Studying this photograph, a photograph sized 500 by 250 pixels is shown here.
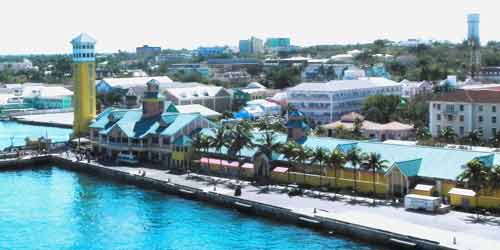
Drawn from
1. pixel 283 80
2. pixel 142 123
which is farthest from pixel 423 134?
pixel 283 80

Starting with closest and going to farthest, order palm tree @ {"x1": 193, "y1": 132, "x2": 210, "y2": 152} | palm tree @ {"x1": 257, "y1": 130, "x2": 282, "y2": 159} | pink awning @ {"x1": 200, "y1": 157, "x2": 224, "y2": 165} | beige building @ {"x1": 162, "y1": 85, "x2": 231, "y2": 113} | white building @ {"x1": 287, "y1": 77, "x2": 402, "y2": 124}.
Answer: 1. palm tree @ {"x1": 257, "y1": 130, "x2": 282, "y2": 159}
2. palm tree @ {"x1": 193, "y1": 132, "x2": 210, "y2": 152}
3. pink awning @ {"x1": 200, "y1": 157, "x2": 224, "y2": 165}
4. white building @ {"x1": 287, "y1": 77, "x2": 402, "y2": 124}
5. beige building @ {"x1": 162, "y1": 85, "x2": 231, "y2": 113}

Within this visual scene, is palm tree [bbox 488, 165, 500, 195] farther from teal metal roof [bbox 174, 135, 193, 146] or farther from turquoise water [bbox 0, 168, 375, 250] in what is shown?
teal metal roof [bbox 174, 135, 193, 146]

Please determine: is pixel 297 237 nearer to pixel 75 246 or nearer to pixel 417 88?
pixel 75 246

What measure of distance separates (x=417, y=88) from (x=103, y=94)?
54749 mm

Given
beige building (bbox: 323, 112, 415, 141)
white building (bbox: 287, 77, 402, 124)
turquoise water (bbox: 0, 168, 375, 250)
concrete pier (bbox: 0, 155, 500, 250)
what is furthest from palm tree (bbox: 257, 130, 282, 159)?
white building (bbox: 287, 77, 402, 124)

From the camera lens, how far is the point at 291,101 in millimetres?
95188

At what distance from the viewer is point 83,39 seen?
264 feet

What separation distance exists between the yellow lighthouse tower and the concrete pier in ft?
65.5

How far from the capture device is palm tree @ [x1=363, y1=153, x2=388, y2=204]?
45.8m

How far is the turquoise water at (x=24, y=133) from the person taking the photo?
88.7 m

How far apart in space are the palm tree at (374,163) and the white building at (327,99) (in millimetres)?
44849

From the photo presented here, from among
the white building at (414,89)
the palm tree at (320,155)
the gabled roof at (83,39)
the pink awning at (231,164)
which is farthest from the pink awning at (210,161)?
the white building at (414,89)

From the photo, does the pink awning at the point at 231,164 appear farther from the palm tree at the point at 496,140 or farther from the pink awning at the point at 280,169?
the palm tree at the point at 496,140

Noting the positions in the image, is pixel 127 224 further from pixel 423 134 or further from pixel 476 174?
pixel 423 134
